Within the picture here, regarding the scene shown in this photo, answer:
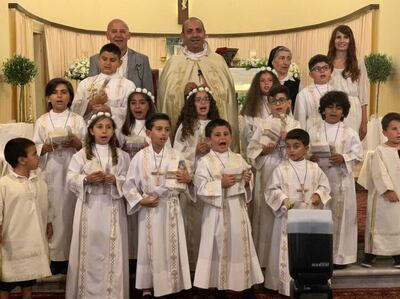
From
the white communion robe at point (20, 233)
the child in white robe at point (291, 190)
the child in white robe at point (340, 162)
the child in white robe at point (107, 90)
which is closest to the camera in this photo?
the white communion robe at point (20, 233)

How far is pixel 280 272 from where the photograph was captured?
17.8 ft

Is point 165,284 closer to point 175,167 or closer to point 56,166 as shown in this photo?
point 175,167

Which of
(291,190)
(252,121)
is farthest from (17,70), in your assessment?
(291,190)

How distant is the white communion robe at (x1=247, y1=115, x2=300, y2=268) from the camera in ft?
19.0

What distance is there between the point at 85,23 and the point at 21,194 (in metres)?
9.98

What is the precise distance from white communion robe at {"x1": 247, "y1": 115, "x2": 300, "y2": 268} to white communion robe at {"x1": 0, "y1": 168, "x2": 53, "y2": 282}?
6.37 ft

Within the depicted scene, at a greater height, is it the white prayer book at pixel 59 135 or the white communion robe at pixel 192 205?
the white prayer book at pixel 59 135

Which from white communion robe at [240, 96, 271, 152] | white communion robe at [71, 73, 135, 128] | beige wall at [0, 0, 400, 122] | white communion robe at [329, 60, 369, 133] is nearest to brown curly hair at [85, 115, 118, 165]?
white communion robe at [71, 73, 135, 128]

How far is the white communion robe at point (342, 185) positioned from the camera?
18.9ft

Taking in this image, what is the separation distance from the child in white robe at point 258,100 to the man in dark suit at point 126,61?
1096 mm

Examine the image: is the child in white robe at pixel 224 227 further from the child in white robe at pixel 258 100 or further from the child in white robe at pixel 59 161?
the child in white robe at pixel 59 161

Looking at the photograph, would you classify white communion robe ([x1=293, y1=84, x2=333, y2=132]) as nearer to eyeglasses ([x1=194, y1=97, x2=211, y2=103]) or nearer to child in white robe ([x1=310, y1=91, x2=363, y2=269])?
child in white robe ([x1=310, y1=91, x2=363, y2=269])

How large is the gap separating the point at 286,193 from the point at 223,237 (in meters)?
0.66

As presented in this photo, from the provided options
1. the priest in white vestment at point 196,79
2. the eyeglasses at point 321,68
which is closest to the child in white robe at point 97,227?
the priest in white vestment at point 196,79
